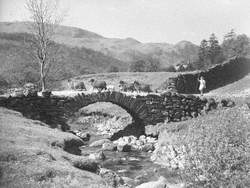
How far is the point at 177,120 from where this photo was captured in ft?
92.8

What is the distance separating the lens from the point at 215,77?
1887 inches

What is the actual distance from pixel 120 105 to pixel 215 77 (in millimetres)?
23571

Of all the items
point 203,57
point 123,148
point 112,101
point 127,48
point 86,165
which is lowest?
point 123,148

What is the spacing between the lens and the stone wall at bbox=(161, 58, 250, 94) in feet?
143

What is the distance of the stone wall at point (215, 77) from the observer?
143 ft

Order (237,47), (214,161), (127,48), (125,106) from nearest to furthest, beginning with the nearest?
(214,161), (125,106), (237,47), (127,48)

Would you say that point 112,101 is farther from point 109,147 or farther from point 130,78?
point 130,78

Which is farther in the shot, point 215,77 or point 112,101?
point 215,77

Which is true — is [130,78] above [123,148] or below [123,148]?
above

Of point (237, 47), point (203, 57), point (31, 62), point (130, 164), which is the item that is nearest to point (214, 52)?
point (203, 57)

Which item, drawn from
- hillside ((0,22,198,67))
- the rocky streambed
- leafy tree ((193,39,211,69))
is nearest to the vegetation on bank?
the rocky streambed

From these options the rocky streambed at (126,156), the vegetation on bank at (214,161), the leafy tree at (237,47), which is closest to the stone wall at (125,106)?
the rocky streambed at (126,156)

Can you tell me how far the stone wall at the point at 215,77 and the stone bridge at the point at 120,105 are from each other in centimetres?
1282

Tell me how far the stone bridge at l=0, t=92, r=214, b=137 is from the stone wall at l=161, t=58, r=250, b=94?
12821mm
